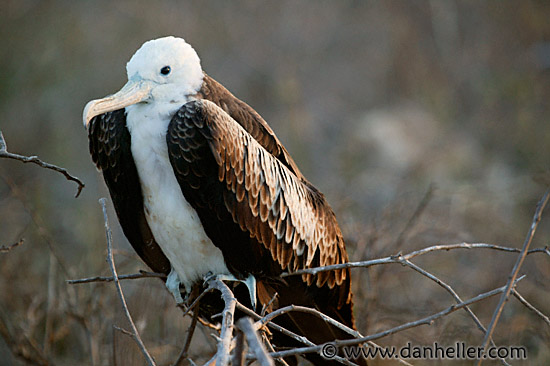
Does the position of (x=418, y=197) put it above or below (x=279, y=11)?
below

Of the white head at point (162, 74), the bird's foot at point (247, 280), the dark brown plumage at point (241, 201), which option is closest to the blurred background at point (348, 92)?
the dark brown plumage at point (241, 201)

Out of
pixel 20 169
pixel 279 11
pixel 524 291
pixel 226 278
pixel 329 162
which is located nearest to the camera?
pixel 226 278

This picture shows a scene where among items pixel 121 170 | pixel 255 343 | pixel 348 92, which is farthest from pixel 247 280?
pixel 348 92

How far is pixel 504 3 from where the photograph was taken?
33.1 feet

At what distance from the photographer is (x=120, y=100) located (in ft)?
8.96

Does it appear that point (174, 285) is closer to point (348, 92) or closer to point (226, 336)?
point (226, 336)

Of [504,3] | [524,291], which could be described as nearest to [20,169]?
[524,291]

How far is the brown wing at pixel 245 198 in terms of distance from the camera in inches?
110

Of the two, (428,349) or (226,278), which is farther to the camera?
(428,349)

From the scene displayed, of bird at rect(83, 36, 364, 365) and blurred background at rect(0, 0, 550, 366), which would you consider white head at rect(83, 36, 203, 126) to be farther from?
blurred background at rect(0, 0, 550, 366)

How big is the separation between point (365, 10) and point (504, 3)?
1.89 metres

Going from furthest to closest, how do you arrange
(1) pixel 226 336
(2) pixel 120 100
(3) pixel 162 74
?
(3) pixel 162 74 < (2) pixel 120 100 < (1) pixel 226 336

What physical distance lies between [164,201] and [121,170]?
214 millimetres

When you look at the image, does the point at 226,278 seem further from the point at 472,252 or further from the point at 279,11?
the point at 279,11
